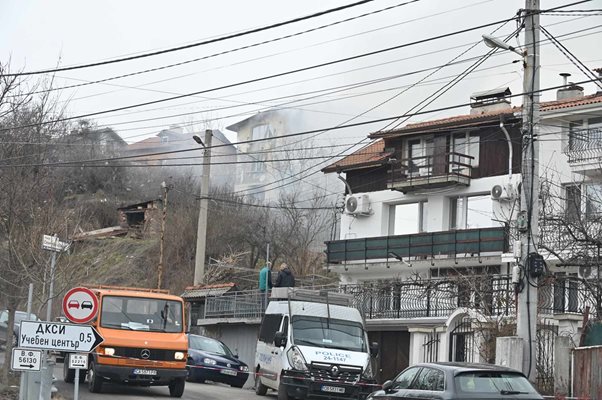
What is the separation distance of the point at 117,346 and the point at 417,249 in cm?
2346

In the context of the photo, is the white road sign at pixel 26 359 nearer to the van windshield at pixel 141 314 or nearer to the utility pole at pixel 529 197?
the van windshield at pixel 141 314

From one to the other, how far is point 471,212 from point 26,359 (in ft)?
98.3

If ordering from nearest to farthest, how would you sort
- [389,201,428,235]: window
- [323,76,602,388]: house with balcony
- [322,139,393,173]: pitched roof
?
1. [323,76,602,388]: house with balcony
2. [389,201,428,235]: window
3. [322,139,393,173]: pitched roof

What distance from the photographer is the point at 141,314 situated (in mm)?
21219

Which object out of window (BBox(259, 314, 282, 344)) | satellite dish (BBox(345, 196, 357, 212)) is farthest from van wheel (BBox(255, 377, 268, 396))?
satellite dish (BBox(345, 196, 357, 212))

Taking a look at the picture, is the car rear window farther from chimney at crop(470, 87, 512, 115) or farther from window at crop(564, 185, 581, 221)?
chimney at crop(470, 87, 512, 115)

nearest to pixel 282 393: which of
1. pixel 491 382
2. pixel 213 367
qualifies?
pixel 213 367

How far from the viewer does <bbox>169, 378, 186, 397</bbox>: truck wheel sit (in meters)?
20.8

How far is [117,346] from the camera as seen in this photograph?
20.2m

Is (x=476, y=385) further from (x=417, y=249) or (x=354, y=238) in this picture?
(x=354, y=238)

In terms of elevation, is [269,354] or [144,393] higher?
[269,354]

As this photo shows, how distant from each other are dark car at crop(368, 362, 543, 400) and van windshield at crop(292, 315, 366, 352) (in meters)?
6.80

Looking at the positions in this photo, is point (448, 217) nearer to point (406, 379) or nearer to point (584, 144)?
point (584, 144)

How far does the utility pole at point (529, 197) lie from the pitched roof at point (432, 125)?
18.4 metres
